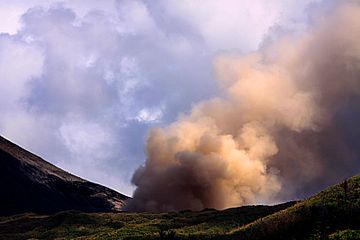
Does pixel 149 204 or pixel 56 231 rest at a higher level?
pixel 149 204

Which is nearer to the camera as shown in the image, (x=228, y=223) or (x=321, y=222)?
(x=321, y=222)

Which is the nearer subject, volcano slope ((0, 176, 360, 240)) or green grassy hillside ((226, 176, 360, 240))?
green grassy hillside ((226, 176, 360, 240))

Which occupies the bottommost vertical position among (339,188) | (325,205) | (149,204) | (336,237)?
(336,237)

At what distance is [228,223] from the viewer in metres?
87.7

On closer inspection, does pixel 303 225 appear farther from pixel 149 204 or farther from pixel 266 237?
pixel 149 204

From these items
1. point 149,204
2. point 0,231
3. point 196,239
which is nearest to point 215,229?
point 196,239

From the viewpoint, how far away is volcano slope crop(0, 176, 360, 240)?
4916 cm

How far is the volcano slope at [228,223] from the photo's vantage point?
1935 inches

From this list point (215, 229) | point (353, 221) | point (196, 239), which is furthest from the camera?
point (215, 229)

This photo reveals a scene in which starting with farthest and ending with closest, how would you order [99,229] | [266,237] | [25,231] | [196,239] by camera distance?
[25,231] → [99,229] → [196,239] → [266,237]

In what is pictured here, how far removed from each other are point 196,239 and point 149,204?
8814 cm

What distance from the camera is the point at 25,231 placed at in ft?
371

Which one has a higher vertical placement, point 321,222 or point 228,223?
point 228,223

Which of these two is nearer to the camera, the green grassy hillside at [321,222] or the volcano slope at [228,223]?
the green grassy hillside at [321,222]
